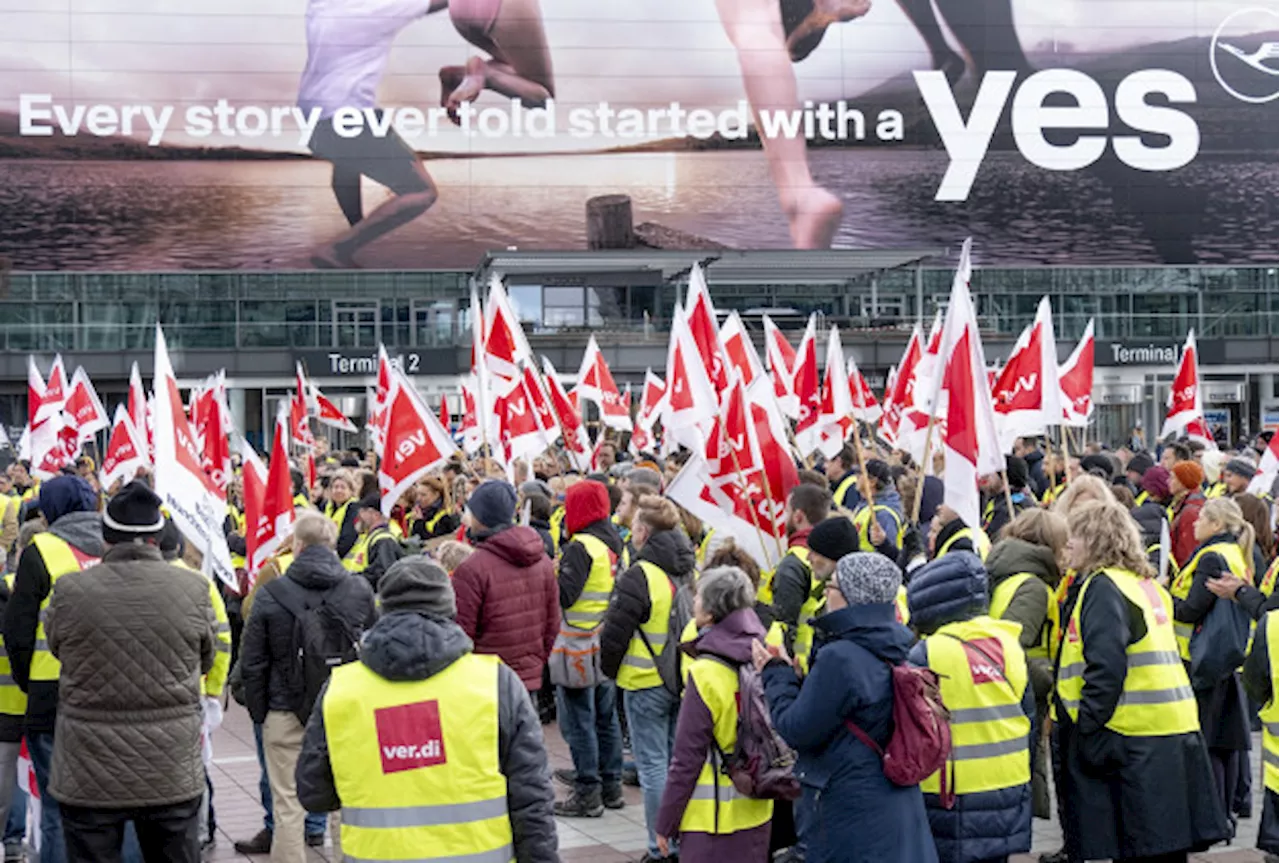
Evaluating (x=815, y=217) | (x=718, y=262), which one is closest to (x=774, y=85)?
(x=815, y=217)

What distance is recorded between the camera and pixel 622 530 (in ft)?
38.1

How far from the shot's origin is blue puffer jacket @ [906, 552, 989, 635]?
5754 mm

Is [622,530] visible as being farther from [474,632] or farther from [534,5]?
[534,5]

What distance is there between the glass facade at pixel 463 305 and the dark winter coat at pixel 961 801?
41682 mm

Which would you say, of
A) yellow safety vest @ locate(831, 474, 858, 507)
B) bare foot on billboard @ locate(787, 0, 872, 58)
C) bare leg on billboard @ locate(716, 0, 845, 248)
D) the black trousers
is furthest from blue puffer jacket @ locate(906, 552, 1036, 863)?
bare foot on billboard @ locate(787, 0, 872, 58)

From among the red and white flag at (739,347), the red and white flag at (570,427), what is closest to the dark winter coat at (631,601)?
the red and white flag at (739,347)

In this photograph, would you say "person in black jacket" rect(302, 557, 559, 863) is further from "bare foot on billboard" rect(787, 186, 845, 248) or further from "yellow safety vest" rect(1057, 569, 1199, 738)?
"bare foot on billboard" rect(787, 186, 845, 248)

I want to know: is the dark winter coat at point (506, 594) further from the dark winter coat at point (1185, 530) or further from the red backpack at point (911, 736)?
the dark winter coat at point (1185, 530)

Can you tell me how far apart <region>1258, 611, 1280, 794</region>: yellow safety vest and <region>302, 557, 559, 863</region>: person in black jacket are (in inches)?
134

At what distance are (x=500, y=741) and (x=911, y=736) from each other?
1.33 m

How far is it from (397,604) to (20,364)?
4568 cm

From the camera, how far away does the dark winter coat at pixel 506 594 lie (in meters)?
8.06

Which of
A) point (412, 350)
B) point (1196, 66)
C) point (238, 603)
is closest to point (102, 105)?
point (412, 350)

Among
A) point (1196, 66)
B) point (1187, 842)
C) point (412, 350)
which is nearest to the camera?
point (1187, 842)
